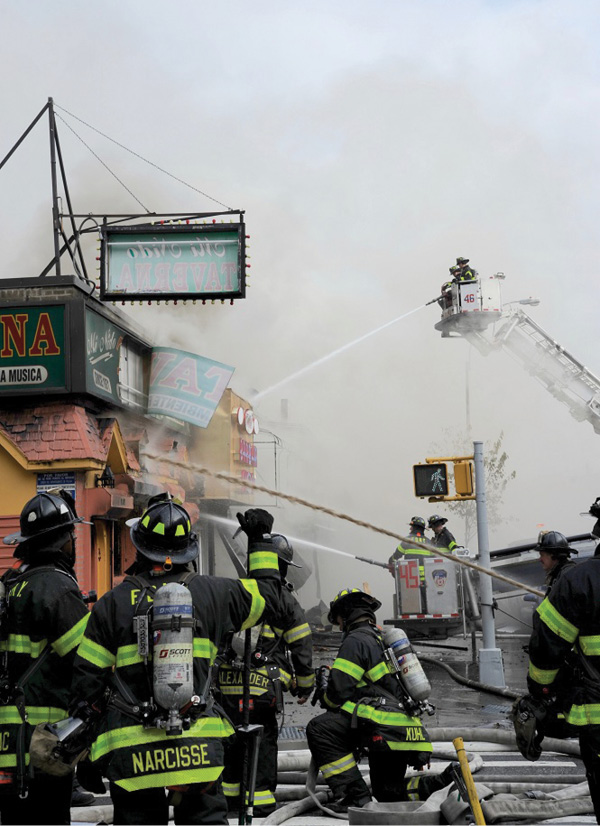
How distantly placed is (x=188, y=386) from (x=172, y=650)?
42.7 ft

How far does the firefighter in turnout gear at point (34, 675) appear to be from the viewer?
4.20m

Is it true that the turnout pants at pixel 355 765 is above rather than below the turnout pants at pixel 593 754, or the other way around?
below

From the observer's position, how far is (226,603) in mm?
3955

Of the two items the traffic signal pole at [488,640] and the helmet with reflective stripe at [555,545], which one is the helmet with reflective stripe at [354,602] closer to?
the helmet with reflective stripe at [555,545]

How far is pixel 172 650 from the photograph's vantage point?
→ 3.53 m

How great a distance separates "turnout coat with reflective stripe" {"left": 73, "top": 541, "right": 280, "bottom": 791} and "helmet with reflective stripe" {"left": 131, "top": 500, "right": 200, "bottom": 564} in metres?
0.09

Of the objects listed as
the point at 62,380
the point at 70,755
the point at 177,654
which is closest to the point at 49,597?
the point at 70,755

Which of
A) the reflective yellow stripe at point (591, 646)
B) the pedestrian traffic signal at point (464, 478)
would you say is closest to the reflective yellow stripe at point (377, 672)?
the reflective yellow stripe at point (591, 646)

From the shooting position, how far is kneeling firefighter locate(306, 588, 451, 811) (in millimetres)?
5578

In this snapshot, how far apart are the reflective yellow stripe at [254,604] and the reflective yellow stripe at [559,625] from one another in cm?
126

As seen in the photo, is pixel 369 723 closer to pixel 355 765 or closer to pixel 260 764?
pixel 355 765

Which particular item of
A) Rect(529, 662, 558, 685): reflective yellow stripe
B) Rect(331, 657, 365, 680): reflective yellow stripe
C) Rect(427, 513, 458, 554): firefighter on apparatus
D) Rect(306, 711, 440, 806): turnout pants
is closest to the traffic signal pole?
Rect(427, 513, 458, 554): firefighter on apparatus

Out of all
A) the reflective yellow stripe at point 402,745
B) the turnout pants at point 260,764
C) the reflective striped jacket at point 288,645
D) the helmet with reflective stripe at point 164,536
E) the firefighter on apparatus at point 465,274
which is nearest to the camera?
the helmet with reflective stripe at point 164,536

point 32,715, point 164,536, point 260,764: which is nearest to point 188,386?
point 260,764
